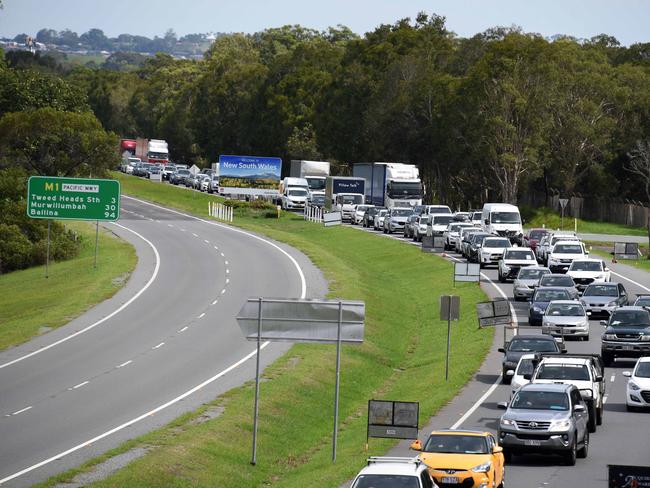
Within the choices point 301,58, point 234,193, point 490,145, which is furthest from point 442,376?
point 301,58

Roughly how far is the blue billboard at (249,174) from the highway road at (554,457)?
62454 mm

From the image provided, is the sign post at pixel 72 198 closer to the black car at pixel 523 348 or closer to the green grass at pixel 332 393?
the green grass at pixel 332 393

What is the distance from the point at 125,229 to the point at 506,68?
32714 millimetres

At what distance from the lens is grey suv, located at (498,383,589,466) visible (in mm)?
25797

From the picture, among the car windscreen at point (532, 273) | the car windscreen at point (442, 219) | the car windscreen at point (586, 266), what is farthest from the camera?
the car windscreen at point (442, 219)

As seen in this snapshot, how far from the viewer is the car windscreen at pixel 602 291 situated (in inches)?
2028

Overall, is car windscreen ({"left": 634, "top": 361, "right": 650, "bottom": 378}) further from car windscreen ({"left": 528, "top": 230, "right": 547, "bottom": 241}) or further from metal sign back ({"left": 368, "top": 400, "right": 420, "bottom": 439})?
car windscreen ({"left": 528, "top": 230, "right": 547, "bottom": 241})

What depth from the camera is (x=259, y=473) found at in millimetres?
28953

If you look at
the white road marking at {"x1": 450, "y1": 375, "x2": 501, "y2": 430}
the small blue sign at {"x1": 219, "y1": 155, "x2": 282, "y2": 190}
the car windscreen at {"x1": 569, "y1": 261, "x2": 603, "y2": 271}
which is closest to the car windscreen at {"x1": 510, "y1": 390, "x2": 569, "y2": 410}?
the white road marking at {"x1": 450, "y1": 375, "x2": 501, "y2": 430}

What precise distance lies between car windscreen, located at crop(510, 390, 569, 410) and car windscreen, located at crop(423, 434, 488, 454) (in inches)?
145

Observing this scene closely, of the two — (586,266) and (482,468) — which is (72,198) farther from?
(482,468)

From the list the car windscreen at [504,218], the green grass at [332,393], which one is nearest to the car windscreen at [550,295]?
the green grass at [332,393]

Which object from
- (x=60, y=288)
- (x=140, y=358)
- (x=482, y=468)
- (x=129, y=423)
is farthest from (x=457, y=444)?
(x=60, y=288)

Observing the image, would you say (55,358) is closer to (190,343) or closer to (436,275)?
(190,343)
